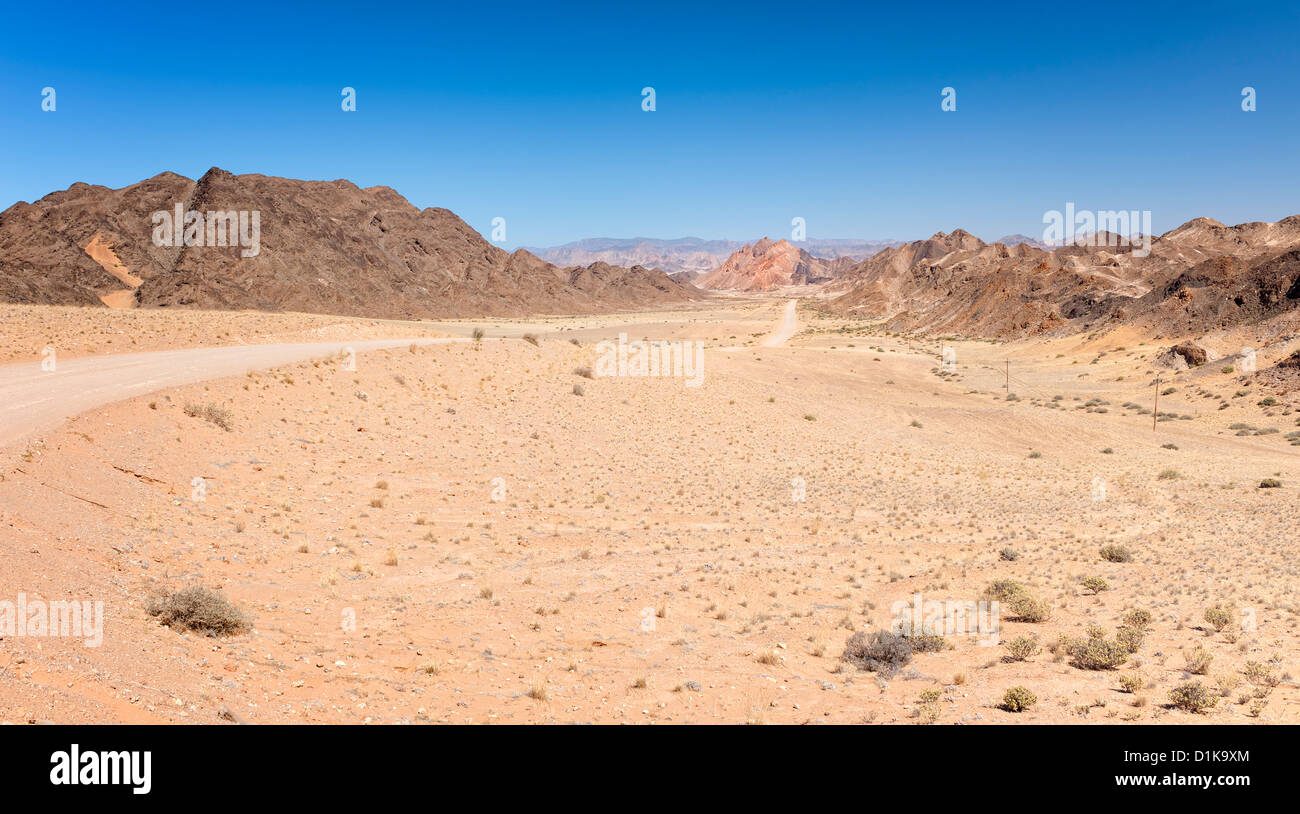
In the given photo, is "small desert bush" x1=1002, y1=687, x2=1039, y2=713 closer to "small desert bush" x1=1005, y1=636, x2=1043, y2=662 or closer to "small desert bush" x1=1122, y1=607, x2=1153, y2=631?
"small desert bush" x1=1005, y1=636, x2=1043, y2=662

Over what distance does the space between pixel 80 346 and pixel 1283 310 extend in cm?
6712

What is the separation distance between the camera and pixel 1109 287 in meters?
77.6

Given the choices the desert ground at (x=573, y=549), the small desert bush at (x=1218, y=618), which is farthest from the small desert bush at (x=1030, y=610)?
the small desert bush at (x=1218, y=618)

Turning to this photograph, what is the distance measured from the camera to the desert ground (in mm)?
7852

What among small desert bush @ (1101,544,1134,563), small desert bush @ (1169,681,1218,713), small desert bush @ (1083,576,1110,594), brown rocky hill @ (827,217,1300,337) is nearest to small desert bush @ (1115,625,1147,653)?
small desert bush @ (1169,681,1218,713)

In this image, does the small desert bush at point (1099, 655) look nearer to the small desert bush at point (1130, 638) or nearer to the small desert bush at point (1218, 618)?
the small desert bush at point (1130, 638)

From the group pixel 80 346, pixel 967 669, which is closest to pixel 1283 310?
pixel 967 669

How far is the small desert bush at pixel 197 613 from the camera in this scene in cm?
823

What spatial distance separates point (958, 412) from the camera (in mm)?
35656

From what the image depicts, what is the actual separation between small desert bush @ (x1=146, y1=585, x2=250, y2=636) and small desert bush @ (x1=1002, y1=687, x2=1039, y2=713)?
8874 millimetres

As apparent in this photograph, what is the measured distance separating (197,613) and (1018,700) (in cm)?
931

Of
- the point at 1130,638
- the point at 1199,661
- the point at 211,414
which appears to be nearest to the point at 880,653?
the point at 1130,638

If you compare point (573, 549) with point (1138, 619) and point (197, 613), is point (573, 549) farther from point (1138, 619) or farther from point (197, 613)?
point (1138, 619)
